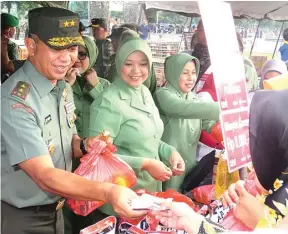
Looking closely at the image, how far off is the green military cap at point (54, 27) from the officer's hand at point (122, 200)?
19.1 inches

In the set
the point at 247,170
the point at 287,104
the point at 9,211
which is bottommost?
the point at 9,211

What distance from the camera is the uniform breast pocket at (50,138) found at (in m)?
1.55

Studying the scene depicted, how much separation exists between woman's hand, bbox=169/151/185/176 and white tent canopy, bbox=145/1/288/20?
23.1 inches

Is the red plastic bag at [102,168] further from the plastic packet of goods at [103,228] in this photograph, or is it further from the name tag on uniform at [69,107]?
the name tag on uniform at [69,107]

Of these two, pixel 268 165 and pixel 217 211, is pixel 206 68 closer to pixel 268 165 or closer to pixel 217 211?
pixel 217 211

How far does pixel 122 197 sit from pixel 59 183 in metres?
0.21

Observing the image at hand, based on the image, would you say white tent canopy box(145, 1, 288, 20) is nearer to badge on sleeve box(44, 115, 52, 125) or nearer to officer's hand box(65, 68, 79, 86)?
officer's hand box(65, 68, 79, 86)

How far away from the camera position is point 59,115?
1656mm

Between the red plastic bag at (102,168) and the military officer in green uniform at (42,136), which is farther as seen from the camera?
the red plastic bag at (102,168)

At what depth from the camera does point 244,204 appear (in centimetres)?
159

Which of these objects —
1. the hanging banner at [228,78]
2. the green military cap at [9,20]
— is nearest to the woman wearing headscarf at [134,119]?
the hanging banner at [228,78]

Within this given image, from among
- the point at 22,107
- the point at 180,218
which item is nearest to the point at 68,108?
the point at 22,107

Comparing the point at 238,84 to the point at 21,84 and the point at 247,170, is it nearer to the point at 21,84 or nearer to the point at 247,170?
the point at 247,170

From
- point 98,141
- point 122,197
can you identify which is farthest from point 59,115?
point 122,197
